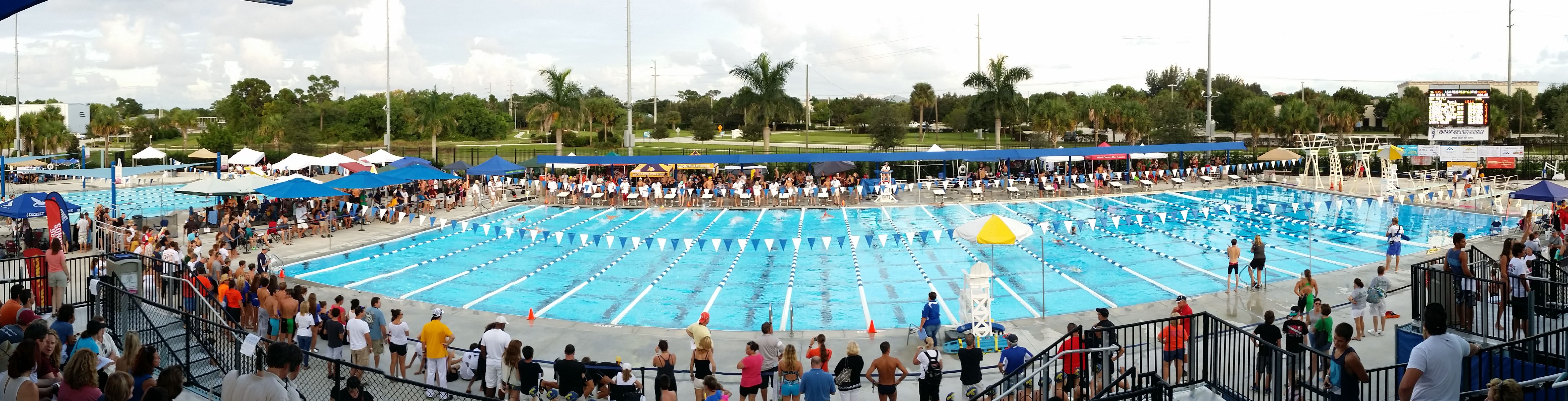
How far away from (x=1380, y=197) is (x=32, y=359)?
3547cm

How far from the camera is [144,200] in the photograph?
3694 centimetres

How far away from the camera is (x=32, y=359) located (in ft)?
20.9

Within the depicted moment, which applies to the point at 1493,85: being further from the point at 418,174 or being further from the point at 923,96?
the point at 418,174

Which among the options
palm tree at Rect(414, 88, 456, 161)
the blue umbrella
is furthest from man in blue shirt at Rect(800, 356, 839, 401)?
palm tree at Rect(414, 88, 456, 161)

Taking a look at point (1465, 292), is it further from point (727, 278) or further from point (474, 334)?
point (727, 278)

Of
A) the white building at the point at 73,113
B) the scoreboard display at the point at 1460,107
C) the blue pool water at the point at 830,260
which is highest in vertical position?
the white building at the point at 73,113

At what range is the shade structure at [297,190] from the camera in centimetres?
2258

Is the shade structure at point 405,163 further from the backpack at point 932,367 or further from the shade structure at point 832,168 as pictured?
the backpack at point 932,367

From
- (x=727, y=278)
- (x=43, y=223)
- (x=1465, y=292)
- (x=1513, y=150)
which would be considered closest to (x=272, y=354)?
(x=1465, y=292)

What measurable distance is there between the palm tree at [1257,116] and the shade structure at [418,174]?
52360 millimetres

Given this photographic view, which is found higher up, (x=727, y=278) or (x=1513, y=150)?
(x=1513, y=150)

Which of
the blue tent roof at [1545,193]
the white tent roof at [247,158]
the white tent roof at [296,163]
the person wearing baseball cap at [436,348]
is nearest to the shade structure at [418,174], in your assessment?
the white tent roof at [296,163]

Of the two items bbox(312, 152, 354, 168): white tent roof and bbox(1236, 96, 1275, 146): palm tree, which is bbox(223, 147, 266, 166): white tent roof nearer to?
bbox(312, 152, 354, 168): white tent roof

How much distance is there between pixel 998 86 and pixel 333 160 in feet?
104
